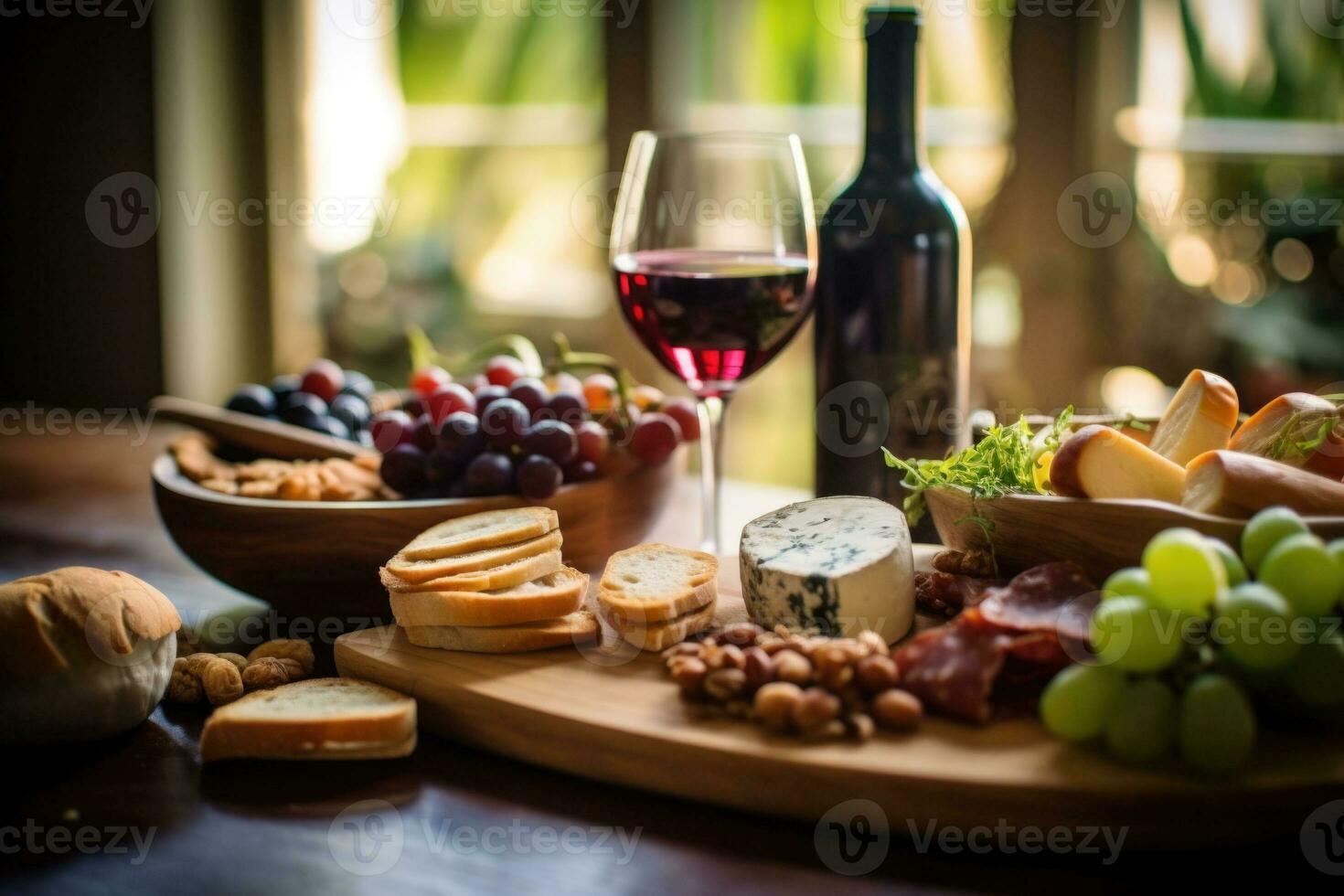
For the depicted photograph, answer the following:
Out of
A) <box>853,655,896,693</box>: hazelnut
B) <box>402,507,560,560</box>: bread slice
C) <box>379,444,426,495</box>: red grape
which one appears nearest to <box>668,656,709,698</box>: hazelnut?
<box>853,655,896,693</box>: hazelnut

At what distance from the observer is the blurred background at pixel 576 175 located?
2.29 meters

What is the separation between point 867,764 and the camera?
66cm

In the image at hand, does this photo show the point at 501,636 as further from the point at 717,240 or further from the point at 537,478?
the point at 717,240

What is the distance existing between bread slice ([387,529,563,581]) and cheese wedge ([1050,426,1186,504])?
0.39 m

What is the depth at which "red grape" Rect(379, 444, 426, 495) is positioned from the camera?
3.58 ft

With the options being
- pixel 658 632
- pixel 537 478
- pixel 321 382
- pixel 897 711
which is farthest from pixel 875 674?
pixel 321 382

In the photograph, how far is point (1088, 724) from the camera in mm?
674

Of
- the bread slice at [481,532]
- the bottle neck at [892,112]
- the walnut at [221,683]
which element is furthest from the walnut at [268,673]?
the bottle neck at [892,112]

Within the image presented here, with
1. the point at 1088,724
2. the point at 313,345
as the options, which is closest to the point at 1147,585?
the point at 1088,724

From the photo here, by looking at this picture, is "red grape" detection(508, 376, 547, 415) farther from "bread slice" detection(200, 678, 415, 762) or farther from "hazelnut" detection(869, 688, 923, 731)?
"hazelnut" detection(869, 688, 923, 731)

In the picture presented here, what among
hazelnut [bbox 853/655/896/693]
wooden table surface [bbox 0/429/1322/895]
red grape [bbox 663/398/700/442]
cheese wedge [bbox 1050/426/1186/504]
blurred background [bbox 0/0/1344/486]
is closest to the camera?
wooden table surface [bbox 0/429/1322/895]

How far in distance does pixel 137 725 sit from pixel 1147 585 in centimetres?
→ 68

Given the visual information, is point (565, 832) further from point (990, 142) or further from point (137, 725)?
point (990, 142)

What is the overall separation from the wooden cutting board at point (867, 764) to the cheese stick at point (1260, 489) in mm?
161
